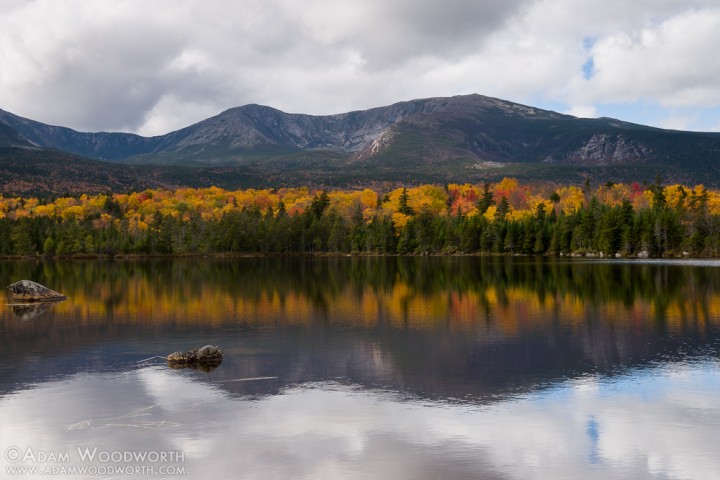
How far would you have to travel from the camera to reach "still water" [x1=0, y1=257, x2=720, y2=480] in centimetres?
1609

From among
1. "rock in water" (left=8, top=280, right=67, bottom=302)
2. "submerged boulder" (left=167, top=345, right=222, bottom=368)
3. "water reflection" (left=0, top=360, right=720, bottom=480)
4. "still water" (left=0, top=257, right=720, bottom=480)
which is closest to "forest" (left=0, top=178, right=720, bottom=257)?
"still water" (left=0, top=257, right=720, bottom=480)

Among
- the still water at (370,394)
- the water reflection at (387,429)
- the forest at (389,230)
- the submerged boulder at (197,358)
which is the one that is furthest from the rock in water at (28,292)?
the forest at (389,230)

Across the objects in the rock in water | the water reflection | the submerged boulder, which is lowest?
the water reflection

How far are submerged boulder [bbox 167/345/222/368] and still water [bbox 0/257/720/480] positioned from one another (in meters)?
0.52

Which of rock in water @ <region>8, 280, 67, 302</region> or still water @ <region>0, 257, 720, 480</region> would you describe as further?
rock in water @ <region>8, 280, 67, 302</region>

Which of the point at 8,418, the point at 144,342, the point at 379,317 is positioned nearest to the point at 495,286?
the point at 379,317

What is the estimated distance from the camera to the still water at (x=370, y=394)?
16.1 m

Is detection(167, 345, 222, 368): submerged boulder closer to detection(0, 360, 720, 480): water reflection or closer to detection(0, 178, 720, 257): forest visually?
detection(0, 360, 720, 480): water reflection

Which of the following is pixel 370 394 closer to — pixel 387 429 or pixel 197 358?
pixel 387 429

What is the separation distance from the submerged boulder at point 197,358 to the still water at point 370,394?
1.70 feet

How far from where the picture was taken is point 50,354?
29.5 m

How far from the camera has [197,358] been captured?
88.9ft

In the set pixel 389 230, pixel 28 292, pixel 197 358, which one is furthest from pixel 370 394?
pixel 389 230

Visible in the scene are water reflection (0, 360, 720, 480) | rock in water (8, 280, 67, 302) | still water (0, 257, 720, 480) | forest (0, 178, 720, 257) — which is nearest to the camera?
water reflection (0, 360, 720, 480)
